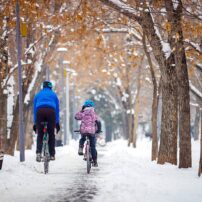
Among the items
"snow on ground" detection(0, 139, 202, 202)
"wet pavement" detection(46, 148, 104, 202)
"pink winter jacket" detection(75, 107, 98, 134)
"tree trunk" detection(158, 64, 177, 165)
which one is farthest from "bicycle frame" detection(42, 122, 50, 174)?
"tree trunk" detection(158, 64, 177, 165)

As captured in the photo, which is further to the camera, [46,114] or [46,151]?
[46,151]

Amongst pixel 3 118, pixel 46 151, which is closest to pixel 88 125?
pixel 46 151

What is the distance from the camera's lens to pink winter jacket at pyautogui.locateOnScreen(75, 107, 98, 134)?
44.0 ft

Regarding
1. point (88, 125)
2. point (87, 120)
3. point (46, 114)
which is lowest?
point (88, 125)

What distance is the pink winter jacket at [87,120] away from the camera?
1341 centimetres

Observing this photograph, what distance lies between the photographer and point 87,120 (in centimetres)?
1347

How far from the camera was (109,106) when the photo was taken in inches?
2628

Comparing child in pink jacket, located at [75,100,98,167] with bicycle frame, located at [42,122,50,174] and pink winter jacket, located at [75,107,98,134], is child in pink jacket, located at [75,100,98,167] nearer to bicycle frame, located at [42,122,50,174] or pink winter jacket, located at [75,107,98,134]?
pink winter jacket, located at [75,107,98,134]

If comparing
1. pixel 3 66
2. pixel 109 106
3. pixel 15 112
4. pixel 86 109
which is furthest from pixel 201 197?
pixel 109 106

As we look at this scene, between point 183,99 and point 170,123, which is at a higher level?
point 183,99

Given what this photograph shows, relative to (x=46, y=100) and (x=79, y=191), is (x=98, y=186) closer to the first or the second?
(x=79, y=191)

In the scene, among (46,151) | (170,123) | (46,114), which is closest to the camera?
(46,114)

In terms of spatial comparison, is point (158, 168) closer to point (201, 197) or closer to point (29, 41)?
point (201, 197)

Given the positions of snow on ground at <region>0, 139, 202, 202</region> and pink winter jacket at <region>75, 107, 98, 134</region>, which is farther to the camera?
pink winter jacket at <region>75, 107, 98, 134</region>
